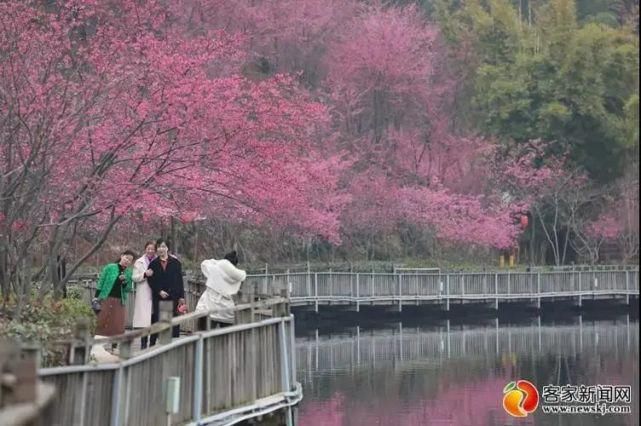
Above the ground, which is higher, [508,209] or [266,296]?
[508,209]

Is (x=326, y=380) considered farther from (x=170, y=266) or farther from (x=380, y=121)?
(x=380, y=121)

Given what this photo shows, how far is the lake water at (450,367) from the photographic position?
22.7m

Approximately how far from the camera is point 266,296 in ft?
56.6

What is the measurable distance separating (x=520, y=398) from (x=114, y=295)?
11.0 meters

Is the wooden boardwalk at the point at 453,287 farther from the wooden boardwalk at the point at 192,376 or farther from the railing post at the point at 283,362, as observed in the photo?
the wooden boardwalk at the point at 192,376

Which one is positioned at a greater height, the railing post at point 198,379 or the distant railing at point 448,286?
the distant railing at point 448,286

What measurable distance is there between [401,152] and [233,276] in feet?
109

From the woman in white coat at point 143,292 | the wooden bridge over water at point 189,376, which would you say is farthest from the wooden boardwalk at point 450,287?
the wooden bridge over water at point 189,376

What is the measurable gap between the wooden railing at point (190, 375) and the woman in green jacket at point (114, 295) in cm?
167

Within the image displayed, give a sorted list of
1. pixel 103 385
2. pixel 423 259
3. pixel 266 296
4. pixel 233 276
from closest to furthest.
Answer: pixel 103 385 < pixel 233 276 < pixel 266 296 < pixel 423 259

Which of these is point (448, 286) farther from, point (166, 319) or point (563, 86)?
point (166, 319)

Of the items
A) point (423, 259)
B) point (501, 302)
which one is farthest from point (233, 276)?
point (423, 259)

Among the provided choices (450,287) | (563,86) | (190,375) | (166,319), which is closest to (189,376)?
(190,375)

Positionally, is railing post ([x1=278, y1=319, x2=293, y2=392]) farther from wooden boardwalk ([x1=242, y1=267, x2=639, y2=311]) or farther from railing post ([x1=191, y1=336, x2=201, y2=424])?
wooden boardwalk ([x1=242, y1=267, x2=639, y2=311])
